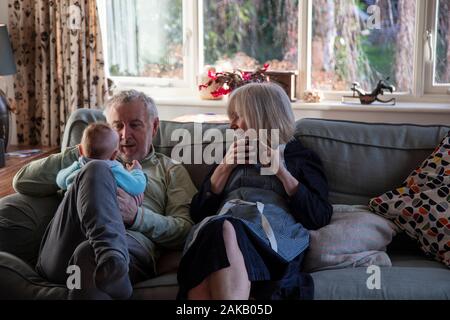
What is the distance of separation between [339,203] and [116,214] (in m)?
0.90

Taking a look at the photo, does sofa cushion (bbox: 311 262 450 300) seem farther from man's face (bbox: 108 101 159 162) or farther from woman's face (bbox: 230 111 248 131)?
man's face (bbox: 108 101 159 162)

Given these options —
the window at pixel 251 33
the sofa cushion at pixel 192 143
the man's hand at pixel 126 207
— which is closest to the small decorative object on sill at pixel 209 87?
the window at pixel 251 33

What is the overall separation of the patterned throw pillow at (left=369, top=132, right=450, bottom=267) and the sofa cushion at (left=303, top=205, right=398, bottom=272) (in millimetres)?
64

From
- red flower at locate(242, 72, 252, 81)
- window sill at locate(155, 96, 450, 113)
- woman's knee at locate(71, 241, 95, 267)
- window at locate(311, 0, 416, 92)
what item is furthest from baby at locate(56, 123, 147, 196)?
window at locate(311, 0, 416, 92)

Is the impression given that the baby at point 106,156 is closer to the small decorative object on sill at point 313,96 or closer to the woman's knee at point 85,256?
the woman's knee at point 85,256

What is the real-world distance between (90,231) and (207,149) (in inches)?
30.6

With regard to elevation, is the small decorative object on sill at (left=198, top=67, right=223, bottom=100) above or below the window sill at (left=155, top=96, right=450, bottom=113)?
above

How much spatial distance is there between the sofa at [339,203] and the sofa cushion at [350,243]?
0.04m

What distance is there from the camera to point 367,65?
167 inches

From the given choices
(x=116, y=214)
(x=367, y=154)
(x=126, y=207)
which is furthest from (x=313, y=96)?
(x=116, y=214)

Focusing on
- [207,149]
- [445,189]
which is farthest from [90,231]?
[445,189]

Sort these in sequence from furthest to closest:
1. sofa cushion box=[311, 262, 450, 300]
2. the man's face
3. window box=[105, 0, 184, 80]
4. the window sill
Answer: window box=[105, 0, 184, 80] < the window sill < the man's face < sofa cushion box=[311, 262, 450, 300]

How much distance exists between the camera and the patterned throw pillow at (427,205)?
228 cm

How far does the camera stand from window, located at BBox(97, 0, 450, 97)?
13.5 ft
